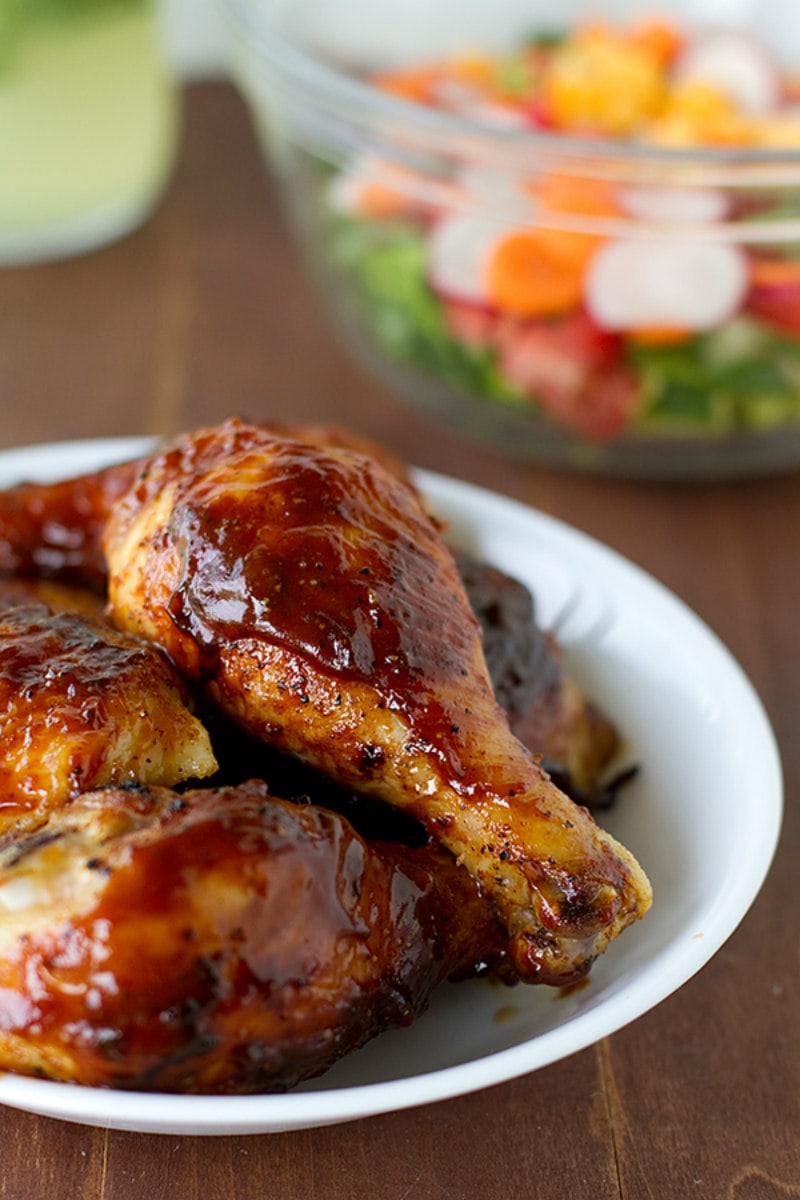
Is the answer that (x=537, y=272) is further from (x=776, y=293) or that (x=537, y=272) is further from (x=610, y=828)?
(x=610, y=828)

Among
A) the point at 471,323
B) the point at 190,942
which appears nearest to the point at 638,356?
the point at 471,323

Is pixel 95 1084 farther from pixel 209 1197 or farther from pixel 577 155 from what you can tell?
pixel 577 155

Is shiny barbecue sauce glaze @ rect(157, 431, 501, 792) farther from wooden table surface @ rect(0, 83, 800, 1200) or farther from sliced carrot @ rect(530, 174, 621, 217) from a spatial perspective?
sliced carrot @ rect(530, 174, 621, 217)

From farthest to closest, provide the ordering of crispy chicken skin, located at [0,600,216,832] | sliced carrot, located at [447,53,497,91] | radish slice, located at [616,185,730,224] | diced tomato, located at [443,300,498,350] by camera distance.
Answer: sliced carrot, located at [447,53,497,91] < diced tomato, located at [443,300,498,350] < radish slice, located at [616,185,730,224] < crispy chicken skin, located at [0,600,216,832]

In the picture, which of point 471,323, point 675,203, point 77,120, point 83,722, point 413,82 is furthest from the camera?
point 77,120

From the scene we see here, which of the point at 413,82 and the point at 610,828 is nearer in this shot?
the point at 610,828

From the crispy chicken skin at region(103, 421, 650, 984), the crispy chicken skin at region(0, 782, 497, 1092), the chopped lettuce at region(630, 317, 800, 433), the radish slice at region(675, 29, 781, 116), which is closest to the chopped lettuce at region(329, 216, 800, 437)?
the chopped lettuce at region(630, 317, 800, 433)

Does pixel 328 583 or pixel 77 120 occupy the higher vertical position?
pixel 328 583
